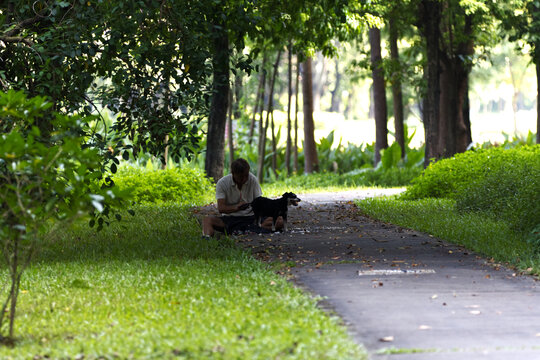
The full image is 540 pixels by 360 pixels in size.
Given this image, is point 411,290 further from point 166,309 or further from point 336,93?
point 336,93

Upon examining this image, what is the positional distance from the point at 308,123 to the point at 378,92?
236 cm

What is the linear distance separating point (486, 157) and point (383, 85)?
9.00 metres

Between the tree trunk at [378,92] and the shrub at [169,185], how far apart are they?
785cm

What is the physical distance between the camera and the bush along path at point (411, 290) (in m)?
5.69

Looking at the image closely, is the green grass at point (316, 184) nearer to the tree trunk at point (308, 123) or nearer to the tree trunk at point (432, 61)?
the tree trunk at point (308, 123)

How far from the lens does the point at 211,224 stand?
1109 centimetres

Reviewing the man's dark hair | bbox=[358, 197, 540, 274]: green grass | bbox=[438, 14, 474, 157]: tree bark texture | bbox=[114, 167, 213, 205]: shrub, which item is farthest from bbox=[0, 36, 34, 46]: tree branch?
bbox=[438, 14, 474, 157]: tree bark texture

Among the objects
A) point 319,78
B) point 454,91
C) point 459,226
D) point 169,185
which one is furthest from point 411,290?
point 319,78

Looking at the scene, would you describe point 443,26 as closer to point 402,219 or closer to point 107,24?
point 402,219

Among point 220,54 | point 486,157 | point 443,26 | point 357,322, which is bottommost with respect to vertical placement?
point 357,322

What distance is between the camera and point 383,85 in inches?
1001

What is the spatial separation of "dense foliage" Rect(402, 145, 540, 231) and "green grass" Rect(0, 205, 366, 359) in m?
3.85

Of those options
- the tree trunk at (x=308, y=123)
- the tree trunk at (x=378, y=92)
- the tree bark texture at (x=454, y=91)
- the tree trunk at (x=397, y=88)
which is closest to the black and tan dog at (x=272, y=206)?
the tree bark texture at (x=454, y=91)

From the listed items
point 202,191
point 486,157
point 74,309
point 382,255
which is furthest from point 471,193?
point 74,309
